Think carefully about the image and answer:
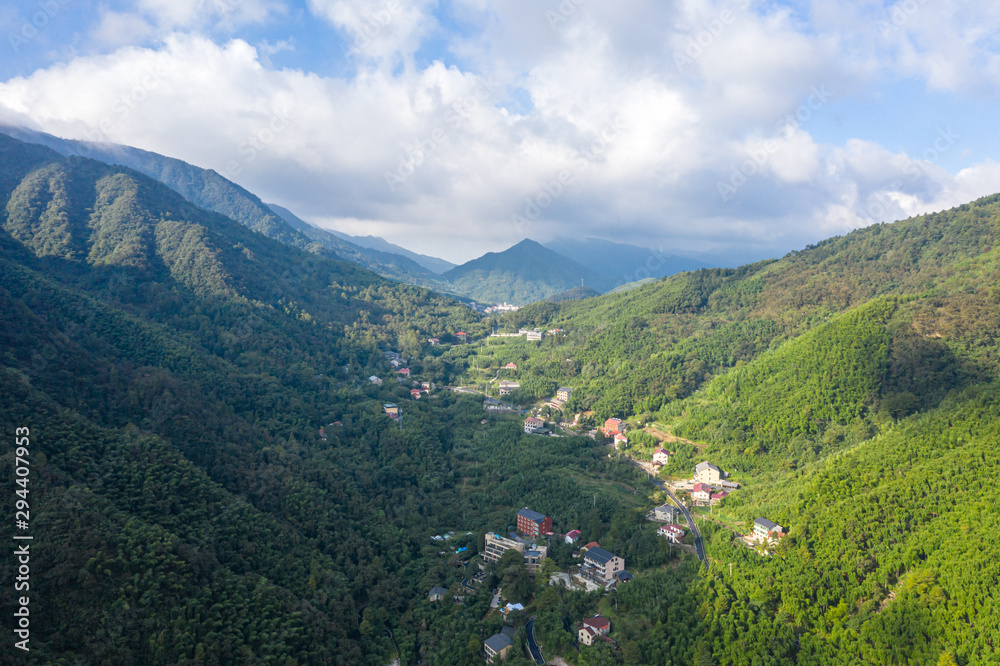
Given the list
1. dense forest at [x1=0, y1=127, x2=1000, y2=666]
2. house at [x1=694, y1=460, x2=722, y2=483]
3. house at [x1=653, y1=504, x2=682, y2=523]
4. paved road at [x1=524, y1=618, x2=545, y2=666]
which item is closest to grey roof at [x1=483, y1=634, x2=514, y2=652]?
dense forest at [x1=0, y1=127, x2=1000, y2=666]

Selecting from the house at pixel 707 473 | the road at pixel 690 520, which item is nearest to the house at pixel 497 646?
the road at pixel 690 520

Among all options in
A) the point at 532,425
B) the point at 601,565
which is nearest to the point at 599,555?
the point at 601,565

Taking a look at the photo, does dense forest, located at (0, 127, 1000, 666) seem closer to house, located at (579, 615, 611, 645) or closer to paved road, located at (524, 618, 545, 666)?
paved road, located at (524, 618, 545, 666)

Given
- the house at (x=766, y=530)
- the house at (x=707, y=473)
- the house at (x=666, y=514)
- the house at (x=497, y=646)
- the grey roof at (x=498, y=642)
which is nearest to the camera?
the house at (x=497, y=646)

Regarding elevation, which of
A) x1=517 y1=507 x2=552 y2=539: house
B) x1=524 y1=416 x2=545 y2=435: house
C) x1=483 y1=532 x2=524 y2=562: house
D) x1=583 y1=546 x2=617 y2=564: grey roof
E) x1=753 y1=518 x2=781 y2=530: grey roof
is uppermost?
x1=753 y1=518 x2=781 y2=530: grey roof

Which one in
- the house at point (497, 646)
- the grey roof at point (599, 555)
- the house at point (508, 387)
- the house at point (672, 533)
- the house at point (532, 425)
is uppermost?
the house at point (508, 387)

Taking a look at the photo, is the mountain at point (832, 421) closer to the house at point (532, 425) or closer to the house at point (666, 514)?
the house at point (666, 514)
